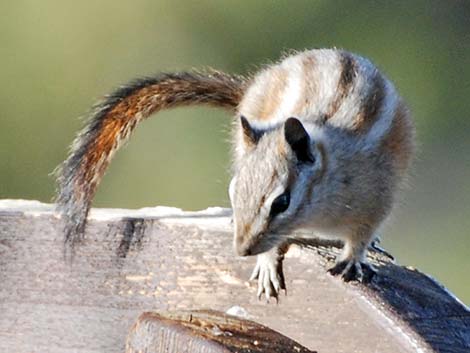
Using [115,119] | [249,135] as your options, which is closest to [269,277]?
[249,135]

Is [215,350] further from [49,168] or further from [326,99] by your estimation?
[49,168]

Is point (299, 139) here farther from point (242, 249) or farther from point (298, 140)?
point (242, 249)

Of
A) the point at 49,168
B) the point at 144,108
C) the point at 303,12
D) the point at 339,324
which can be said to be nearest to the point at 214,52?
the point at 303,12

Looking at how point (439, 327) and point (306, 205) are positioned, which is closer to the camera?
point (439, 327)

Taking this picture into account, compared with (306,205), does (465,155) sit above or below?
below

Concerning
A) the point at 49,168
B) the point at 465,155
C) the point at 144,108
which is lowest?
the point at 49,168

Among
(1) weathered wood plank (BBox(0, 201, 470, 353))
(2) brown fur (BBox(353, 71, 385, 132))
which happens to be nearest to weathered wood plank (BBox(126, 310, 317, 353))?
(1) weathered wood plank (BBox(0, 201, 470, 353))
